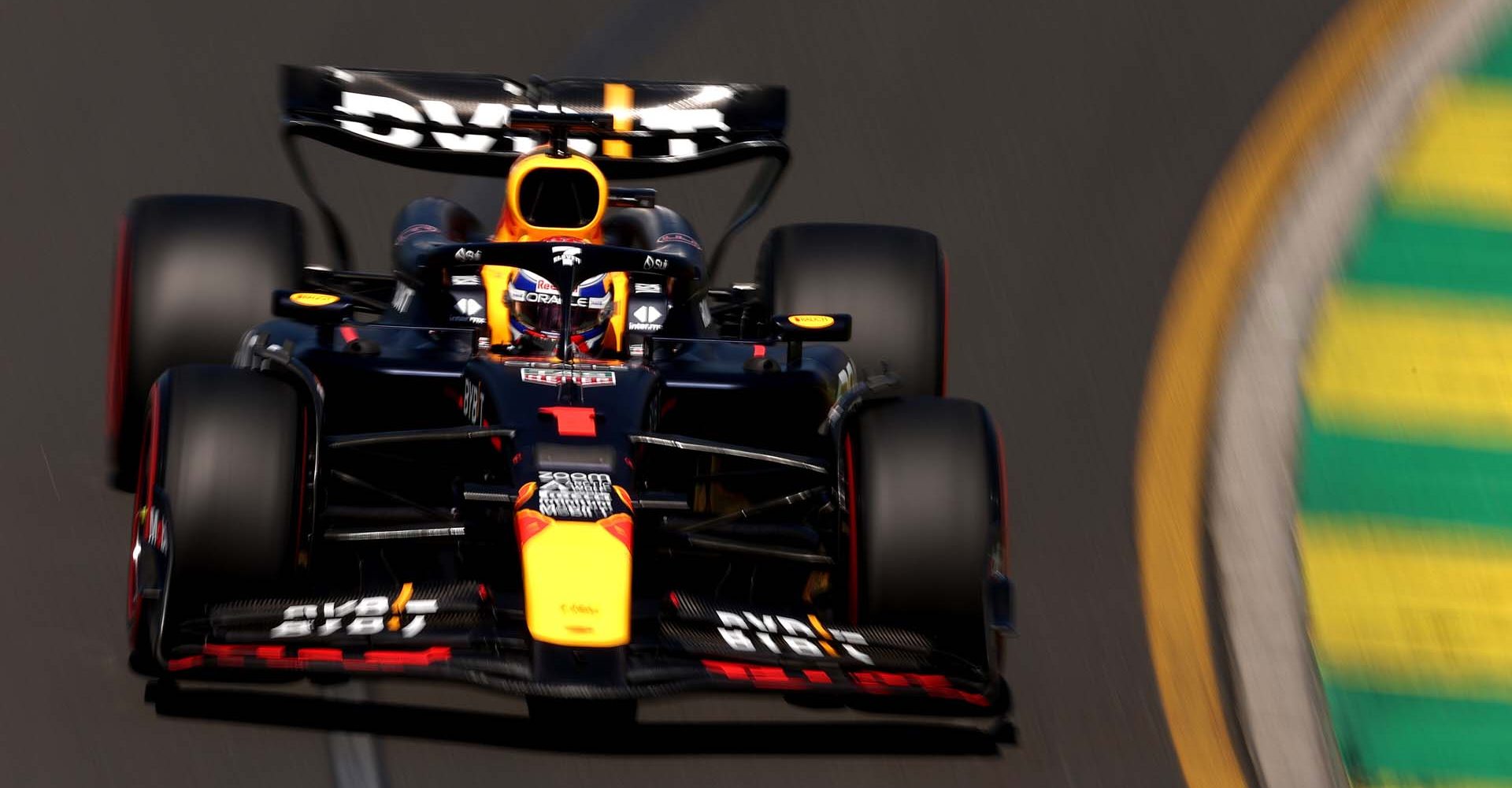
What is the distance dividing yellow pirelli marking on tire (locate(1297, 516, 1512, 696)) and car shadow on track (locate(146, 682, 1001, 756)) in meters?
1.90

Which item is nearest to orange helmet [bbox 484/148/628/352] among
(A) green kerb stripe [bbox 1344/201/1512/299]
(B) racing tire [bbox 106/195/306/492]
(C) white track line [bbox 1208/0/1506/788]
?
(B) racing tire [bbox 106/195/306/492]

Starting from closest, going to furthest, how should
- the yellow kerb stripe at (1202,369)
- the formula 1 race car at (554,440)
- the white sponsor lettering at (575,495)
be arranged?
the formula 1 race car at (554,440) → the white sponsor lettering at (575,495) → the yellow kerb stripe at (1202,369)

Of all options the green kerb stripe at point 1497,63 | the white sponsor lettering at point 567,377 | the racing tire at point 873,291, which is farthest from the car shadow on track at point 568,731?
the green kerb stripe at point 1497,63

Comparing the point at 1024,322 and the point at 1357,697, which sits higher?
the point at 1024,322

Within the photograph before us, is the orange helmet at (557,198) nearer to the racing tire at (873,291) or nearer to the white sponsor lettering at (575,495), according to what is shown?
the racing tire at (873,291)

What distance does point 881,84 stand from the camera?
14250 millimetres

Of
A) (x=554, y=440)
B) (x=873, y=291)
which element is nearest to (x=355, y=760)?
(x=554, y=440)

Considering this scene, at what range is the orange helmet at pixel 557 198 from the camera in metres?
8.98

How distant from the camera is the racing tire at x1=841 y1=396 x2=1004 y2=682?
7.18 meters

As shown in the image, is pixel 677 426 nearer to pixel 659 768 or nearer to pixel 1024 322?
pixel 659 768

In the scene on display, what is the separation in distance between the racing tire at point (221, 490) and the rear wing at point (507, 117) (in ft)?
9.94

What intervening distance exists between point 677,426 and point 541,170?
1364mm

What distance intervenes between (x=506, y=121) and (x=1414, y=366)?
14.8ft

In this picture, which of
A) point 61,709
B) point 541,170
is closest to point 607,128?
point 541,170
